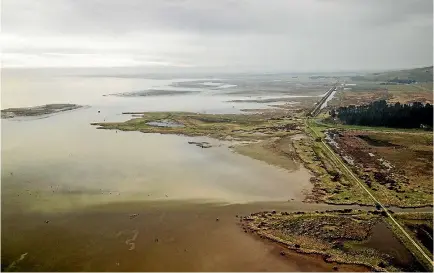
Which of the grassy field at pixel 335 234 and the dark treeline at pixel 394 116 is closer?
the grassy field at pixel 335 234

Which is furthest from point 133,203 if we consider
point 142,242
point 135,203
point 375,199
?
point 375,199

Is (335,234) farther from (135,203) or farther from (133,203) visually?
(133,203)

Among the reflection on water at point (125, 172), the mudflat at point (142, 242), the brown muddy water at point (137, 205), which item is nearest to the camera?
the mudflat at point (142, 242)

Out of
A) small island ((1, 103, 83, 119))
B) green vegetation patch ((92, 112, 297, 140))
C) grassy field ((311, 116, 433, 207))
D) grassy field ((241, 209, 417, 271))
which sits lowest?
grassy field ((241, 209, 417, 271))

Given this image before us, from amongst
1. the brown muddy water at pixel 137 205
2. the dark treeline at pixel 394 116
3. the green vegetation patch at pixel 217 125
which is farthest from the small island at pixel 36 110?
the dark treeline at pixel 394 116

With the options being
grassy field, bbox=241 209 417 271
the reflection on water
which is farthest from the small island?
grassy field, bbox=241 209 417 271

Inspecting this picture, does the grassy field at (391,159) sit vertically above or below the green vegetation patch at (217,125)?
below

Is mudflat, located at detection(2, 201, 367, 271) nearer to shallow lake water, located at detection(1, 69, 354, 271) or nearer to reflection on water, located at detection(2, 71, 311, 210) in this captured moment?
shallow lake water, located at detection(1, 69, 354, 271)

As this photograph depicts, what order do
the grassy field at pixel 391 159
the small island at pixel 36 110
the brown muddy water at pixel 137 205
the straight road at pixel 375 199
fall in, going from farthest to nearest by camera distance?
the small island at pixel 36 110 < the grassy field at pixel 391 159 < the straight road at pixel 375 199 < the brown muddy water at pixel 137 205

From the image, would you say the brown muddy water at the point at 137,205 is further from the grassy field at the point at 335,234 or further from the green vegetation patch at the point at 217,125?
the green vegetation patch at the point at 217,125
